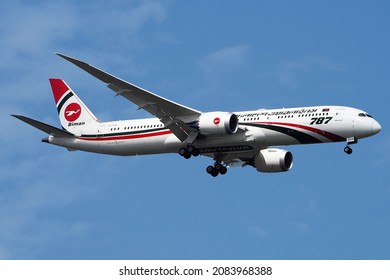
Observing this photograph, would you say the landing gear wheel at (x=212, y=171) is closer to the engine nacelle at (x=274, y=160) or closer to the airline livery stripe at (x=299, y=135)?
the engine nacelle at (x=274, y=160)

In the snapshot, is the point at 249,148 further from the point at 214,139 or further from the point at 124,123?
the point at 124,123

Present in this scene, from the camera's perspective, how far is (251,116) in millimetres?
57938

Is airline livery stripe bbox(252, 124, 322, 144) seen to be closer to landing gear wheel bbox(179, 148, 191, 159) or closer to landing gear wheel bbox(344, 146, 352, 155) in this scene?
landing gear wheel bbox(344, 146, 352, 155)

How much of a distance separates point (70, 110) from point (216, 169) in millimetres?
10986

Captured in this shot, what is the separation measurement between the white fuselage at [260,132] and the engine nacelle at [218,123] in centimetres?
84

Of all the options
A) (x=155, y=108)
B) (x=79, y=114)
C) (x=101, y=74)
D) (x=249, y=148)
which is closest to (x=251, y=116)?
(x=249, y=148)

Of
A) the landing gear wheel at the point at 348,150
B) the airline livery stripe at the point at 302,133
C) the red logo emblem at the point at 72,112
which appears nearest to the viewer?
the landing gear wheel at the point at 348,150

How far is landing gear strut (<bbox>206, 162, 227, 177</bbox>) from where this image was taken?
61.4 m

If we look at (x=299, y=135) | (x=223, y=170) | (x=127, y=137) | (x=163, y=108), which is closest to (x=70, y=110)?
(x=127, y=137)

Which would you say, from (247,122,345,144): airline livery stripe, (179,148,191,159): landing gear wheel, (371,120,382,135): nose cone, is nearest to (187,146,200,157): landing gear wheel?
(179,148,191,159): landing gear wheel

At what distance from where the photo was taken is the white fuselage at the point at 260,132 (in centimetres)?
5553

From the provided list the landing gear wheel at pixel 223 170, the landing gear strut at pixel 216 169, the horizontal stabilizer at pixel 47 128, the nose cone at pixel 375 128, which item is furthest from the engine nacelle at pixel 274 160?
the horizontal stabilizer at pixel 47 128

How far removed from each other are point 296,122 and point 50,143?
16.3 metres

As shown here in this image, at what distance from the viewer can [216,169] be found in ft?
202
